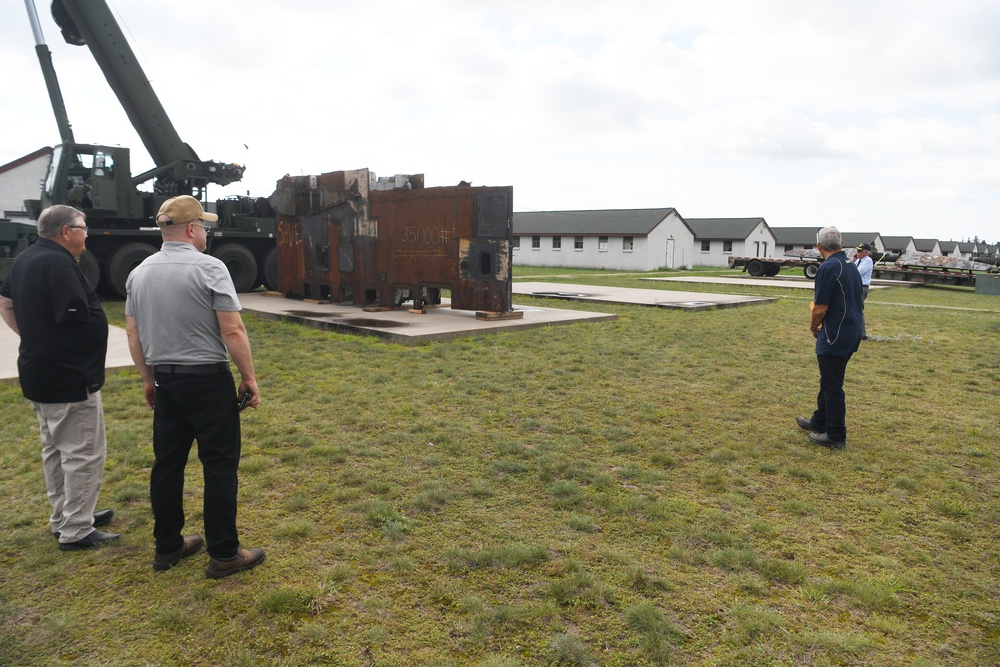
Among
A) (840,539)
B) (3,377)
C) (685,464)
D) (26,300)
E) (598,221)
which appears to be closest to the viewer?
(26,300)

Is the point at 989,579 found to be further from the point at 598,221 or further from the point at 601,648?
the point at 598,221

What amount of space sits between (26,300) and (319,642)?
2303 mm

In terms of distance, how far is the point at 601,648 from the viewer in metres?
2.77

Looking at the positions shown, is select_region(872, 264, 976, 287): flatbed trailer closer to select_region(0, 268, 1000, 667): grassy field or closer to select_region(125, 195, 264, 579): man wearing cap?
select_region(0, 268, 1000, 667): grassy field

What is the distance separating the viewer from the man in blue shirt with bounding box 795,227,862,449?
17.6 ft

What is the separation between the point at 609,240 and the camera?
41.8 m

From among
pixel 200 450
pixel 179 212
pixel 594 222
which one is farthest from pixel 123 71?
pixel 594 222

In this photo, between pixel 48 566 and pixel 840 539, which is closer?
pixel 48 566

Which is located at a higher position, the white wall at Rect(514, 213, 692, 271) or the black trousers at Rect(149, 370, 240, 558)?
the white wall at Rect(514, 213, 692, 271)

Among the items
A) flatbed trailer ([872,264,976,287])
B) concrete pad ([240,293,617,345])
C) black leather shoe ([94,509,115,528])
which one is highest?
flatbed trailer ([872,264,976,287])

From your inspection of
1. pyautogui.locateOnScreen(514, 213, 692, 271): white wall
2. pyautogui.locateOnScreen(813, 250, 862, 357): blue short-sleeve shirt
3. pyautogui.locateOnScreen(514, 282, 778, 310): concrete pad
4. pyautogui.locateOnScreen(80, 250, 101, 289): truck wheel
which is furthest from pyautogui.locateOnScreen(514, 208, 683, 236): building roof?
pyautogui.locateOnScreen(813, 250, 862, 357): blue short-sleeve shirt

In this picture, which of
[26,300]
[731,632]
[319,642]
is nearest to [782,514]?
[731,632]

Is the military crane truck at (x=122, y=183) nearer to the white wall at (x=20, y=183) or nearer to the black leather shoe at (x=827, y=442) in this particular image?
the black leather shoe at (x=827, y=442)

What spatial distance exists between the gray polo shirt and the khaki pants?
700mm
